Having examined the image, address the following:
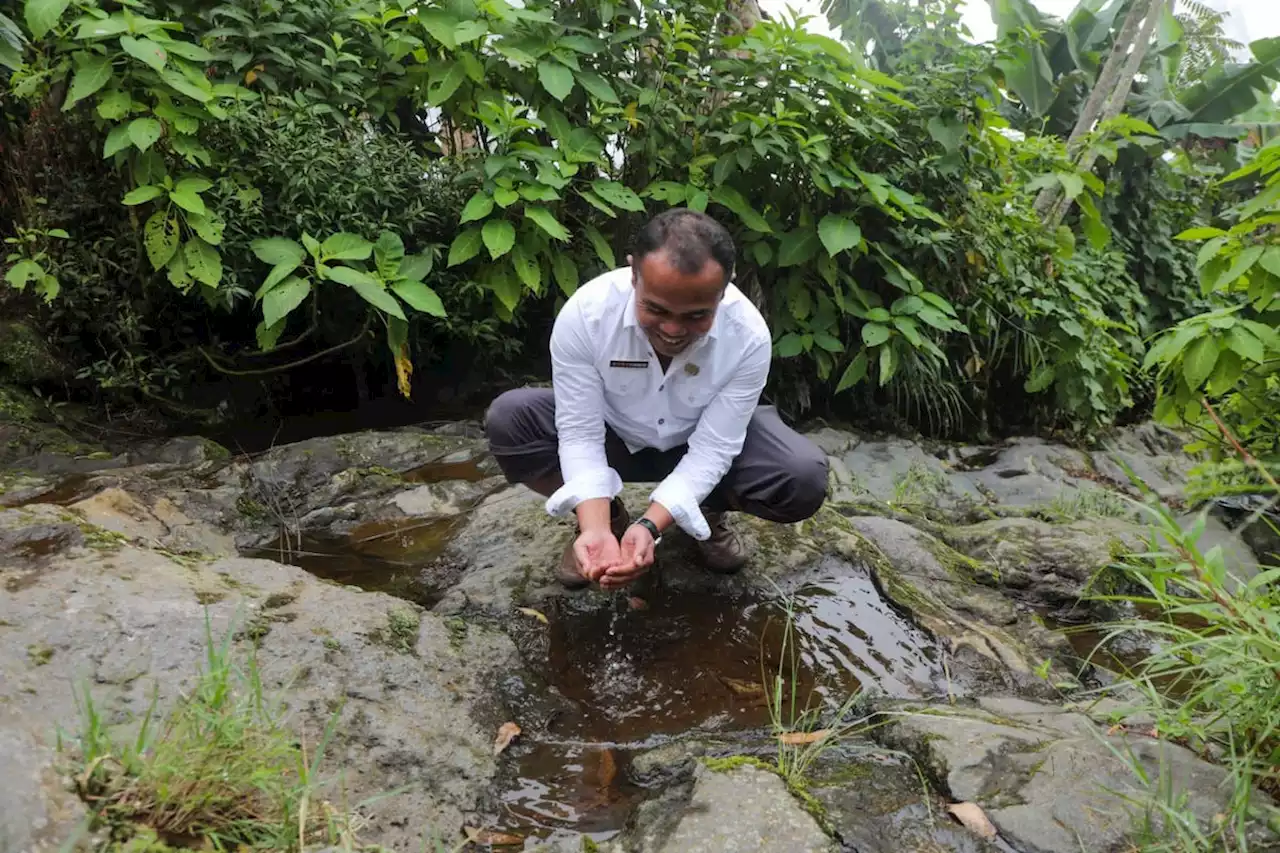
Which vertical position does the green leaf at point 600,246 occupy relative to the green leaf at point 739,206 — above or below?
below

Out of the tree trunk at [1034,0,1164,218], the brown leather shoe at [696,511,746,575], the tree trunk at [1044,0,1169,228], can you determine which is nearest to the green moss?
the brown leather shoe at [696,511,746,575]

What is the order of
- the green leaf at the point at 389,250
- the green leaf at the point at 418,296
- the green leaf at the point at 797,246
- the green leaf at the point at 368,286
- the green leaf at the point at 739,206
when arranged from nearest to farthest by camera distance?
the green leaf at the point at 368,286 → the green leaf at the point at 418,296 → the green leaf at the point at 389,250 → the green leaf at the point at 739,206 → the green leaf at the point at 797,246

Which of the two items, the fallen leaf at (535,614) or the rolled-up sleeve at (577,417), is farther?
the fallen leaf at (535,614)

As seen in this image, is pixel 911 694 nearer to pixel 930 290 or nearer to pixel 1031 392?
pixel 930 290

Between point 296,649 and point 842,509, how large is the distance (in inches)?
93.0

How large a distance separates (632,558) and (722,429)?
52 cm

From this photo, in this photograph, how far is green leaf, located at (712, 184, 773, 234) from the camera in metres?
4.23

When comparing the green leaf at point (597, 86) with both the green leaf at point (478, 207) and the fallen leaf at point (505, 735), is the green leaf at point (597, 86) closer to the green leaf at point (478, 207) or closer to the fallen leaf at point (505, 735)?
the green leaf at point (478, 207)

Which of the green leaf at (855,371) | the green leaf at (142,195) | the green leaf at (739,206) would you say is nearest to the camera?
the green leaf at (142,195)

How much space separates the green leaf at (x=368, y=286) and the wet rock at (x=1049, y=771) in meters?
2.59

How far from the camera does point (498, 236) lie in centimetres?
380

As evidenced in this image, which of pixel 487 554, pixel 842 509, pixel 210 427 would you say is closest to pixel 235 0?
pixel 210 427

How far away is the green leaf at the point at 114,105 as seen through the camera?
10.6ft

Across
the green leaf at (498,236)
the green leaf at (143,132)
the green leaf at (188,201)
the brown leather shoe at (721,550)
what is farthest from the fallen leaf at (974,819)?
the green leaf at (143,132)
